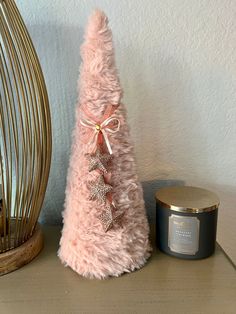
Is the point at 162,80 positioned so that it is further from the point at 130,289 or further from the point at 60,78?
the point at 130,289

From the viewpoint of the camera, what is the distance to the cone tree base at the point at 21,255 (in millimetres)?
550

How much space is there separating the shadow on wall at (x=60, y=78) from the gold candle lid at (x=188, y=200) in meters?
0.20

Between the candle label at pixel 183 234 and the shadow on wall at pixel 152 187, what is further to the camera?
the shadow on wall at pixel 152 187

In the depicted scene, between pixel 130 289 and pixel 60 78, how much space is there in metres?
0.37

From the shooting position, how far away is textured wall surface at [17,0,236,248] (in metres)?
0.63

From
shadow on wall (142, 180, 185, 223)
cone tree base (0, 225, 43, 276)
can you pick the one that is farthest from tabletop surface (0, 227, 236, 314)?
shadow on wall (142, 180, 185, 223)

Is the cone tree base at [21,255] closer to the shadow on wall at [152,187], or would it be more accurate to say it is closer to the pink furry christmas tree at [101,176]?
the pink furry christmas tree at [101,176]

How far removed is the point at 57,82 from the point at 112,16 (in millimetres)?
146

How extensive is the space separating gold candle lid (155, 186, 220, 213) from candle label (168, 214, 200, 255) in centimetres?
2

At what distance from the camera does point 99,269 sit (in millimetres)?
538

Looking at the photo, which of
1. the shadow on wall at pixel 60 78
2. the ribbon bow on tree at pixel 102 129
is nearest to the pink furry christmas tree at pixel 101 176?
the ribbon bow on tree at pixel 102 129

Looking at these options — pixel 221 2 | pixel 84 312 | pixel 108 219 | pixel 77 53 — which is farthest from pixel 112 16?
pixel 84 312

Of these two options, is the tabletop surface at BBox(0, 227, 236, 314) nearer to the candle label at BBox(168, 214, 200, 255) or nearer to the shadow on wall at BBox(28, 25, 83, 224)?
the candle label at BBox(168, 214, 200, 255)

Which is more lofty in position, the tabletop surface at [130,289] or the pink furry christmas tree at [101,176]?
the pink furry christmas tree at [101,176]
